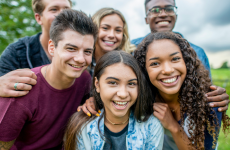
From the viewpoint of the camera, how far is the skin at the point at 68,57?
2178 millimetres

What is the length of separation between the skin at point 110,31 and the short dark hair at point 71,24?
0.91m

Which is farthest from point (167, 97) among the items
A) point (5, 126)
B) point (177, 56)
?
point (5, 126)

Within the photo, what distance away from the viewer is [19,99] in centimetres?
205

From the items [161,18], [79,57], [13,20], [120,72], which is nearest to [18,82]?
[79,57]

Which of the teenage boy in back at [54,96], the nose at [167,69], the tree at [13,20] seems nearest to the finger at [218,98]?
the nose at [167,69]

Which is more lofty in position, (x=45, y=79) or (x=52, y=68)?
(x=52, y=68)

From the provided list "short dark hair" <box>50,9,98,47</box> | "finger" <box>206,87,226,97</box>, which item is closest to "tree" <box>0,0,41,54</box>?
"short dark hair" <box>50,9,98,47</box>

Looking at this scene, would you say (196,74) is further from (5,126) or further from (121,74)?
(5,126)

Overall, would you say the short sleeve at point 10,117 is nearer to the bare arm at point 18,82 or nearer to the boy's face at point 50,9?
the bare arm at point 18,82

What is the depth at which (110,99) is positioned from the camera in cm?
215

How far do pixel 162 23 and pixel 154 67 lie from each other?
1.85 meters

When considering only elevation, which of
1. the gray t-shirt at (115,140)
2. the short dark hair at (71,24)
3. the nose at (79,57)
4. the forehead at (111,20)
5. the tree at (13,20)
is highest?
the tree at (13,20)

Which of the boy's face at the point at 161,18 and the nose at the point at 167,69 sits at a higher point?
the boy's face at the point at 161,18

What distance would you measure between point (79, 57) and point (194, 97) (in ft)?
5.49
